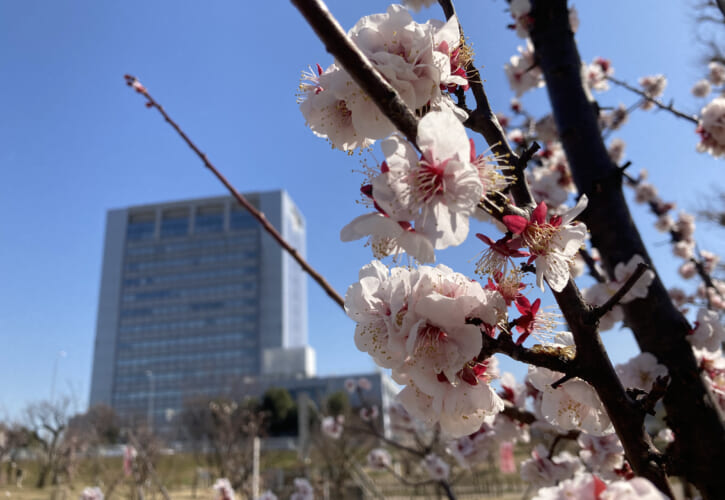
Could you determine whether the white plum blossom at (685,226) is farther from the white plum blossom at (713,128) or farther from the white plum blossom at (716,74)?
the white plum blossom at (713,128)

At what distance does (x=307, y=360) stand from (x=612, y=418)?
1695 inches

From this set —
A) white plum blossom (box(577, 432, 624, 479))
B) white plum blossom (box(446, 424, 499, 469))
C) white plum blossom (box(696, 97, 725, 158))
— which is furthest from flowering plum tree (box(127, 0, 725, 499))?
white plum blossom (box(696, 97, 725, 158))

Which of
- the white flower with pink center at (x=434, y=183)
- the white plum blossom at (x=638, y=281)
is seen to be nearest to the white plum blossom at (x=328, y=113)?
the white flower with pink center at (x=434, y=183)

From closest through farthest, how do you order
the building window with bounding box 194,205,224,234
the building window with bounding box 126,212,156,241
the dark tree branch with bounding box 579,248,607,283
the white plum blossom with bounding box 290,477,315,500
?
the dark tree branch with bounding box 579,248,607,283, the white plum blossom with bounding box 290,477,315,500, the building window with bounding box 194,205,224,234, the building window with bounding box 126,212,156,241

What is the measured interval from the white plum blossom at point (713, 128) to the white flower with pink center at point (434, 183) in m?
2.12

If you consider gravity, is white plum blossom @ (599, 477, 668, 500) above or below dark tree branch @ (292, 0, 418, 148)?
below

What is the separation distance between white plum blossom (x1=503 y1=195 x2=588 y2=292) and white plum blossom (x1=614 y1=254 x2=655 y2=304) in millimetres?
558

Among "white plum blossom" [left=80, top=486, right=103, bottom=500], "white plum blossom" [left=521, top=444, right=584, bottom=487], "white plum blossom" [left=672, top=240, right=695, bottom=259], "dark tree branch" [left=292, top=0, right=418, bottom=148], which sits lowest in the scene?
"white plum blossom" [left=80, top=486, right=103, bottom=500]

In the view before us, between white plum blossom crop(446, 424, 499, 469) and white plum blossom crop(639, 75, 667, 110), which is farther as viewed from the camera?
white plum blossom crop(639, 75, 667, 110)

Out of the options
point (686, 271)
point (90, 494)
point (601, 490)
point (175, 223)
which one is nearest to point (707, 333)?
point (601, 490)

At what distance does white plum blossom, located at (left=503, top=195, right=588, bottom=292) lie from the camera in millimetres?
544

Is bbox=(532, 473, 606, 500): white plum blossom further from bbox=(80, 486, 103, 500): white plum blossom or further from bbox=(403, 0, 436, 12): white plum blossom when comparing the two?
bbox=(80, 486, 103, 500): white plum blossom

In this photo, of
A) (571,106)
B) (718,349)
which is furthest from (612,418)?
(571,106)

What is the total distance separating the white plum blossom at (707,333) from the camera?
3.62ft
